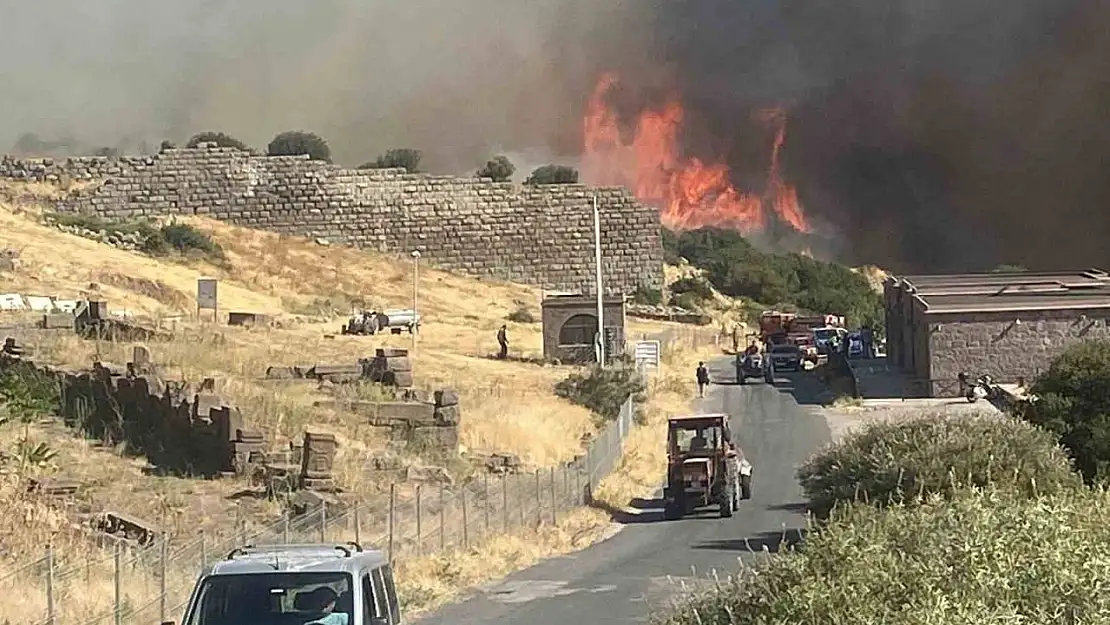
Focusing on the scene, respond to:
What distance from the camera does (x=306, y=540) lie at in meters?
20.8

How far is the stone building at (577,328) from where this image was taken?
5825cm

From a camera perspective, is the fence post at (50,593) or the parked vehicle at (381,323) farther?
the parked vehicle at (381,323)

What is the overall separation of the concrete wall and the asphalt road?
13.5m

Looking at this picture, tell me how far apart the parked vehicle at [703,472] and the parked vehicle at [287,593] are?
19.8m

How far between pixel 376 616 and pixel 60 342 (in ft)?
90.5

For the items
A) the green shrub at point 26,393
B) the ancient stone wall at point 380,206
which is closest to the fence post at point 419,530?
the green shrub at point 26,393

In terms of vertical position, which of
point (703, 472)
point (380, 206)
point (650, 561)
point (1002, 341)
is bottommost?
point (650, 561)

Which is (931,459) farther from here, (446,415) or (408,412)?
(408,412)

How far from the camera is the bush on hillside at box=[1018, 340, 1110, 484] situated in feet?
103

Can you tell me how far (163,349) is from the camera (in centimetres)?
3981

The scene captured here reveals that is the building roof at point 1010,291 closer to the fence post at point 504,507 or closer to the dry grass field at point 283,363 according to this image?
the dry grass field at point 283,363

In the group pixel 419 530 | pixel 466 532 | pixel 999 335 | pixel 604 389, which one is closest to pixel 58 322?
pixel 604 389

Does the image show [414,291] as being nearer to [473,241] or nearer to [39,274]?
[473,241]

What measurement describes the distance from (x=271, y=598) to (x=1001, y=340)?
47.7 meters
